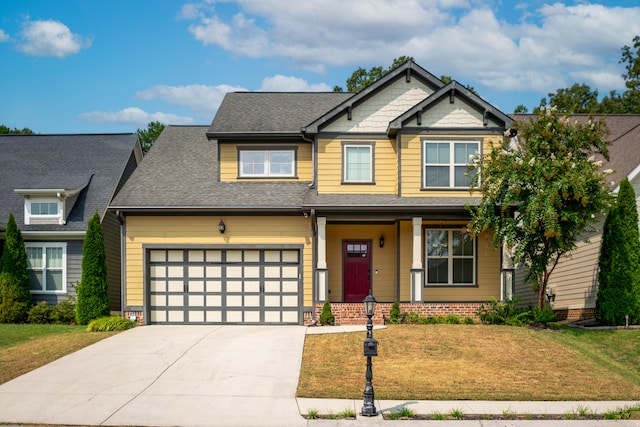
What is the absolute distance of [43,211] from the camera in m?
24.2

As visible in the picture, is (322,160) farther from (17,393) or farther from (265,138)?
(17,393)

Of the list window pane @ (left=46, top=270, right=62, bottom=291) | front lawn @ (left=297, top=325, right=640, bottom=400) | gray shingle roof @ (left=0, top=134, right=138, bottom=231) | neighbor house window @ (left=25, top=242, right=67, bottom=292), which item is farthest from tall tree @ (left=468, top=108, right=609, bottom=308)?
window pane @ (left=46, top=270, right=62, bottom=291)

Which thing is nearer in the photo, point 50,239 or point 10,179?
point 50,239

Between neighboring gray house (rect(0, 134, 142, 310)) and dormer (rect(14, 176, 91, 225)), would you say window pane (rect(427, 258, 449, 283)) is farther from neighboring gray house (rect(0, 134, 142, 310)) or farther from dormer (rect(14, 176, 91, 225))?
dormer (rect(14, 176, 91, 225))

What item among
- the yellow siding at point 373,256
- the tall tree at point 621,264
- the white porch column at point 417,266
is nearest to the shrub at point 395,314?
the white porch column at point 417,266

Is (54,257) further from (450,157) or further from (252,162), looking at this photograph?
(450,157)

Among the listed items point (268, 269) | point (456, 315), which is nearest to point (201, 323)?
point (268, 269)

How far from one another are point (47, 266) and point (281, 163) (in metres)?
8.23

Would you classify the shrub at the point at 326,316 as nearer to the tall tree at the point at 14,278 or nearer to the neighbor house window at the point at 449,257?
the neighbor house window at the point at 449,257

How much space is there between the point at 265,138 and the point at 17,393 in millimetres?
11755

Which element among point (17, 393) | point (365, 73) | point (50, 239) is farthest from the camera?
point (365, 73)

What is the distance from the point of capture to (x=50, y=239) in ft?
78.3

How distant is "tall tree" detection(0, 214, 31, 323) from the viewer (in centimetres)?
2239

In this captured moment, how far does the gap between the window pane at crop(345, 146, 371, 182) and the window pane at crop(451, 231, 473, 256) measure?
3.16 metres
